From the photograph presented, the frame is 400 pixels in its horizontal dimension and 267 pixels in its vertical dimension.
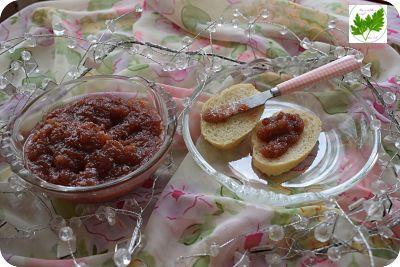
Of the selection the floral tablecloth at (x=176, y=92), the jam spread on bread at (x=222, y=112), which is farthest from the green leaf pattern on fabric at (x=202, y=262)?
the jam spread on bread at (x=222, y=112)

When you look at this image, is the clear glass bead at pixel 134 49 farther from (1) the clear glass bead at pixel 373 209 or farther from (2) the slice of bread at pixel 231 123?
(1) the clear glass bead at pixel 373 209

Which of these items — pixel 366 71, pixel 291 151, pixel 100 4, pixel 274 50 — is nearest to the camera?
pixel 291 151

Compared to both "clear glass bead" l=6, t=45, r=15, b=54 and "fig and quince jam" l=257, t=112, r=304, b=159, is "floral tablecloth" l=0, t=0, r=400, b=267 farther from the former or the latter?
"fig and quince jam" l=257, t=112, r=304, b=159

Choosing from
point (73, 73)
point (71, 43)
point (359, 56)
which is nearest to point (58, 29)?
point (71, 43)

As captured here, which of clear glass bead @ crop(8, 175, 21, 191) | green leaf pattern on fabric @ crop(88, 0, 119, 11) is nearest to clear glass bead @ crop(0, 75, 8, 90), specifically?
clear glass bead @ crop(8, 175, 21, 191)

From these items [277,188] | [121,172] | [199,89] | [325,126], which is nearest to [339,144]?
[325,126]

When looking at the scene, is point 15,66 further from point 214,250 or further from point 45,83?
point 214,250

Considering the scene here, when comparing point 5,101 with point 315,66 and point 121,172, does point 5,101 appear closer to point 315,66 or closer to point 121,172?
point 121,172
